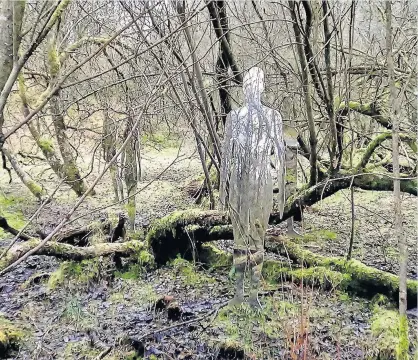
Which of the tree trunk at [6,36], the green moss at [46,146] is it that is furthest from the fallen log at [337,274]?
the green moss at [46,146]

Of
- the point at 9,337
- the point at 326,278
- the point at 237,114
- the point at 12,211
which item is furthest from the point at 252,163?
the point at 12,211

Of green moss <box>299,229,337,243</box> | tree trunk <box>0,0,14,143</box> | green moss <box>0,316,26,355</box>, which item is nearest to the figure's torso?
green moss <box>0,316,26,355</box>

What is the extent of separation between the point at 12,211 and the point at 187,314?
5.62 meters

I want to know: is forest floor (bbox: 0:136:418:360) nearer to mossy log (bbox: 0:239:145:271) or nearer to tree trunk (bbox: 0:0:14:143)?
mossy log (bbox: 0:239:145:271)

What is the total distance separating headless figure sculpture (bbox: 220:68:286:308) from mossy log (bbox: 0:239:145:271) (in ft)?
6.08

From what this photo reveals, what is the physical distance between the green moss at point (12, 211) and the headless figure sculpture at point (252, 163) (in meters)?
4.90

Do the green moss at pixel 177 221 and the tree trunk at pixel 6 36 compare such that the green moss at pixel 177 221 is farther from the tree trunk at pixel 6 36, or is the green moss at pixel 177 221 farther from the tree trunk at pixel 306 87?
the tree trunk at pixel 6 36

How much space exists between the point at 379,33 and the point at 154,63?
10.3 feet

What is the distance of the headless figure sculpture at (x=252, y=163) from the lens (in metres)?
3.78

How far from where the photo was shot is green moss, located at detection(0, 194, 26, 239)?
781cm

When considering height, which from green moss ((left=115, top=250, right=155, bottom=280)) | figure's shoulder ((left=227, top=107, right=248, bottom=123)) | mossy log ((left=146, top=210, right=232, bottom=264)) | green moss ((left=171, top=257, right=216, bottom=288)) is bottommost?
green moss ((left=171, top=257, right=216, bottom=288))

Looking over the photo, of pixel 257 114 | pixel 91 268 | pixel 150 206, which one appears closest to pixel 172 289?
pixel 91 268

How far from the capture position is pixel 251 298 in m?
4.26

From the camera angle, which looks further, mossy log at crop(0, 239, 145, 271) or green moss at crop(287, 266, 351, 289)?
green moss at crop(287, 266, 351, 289)
